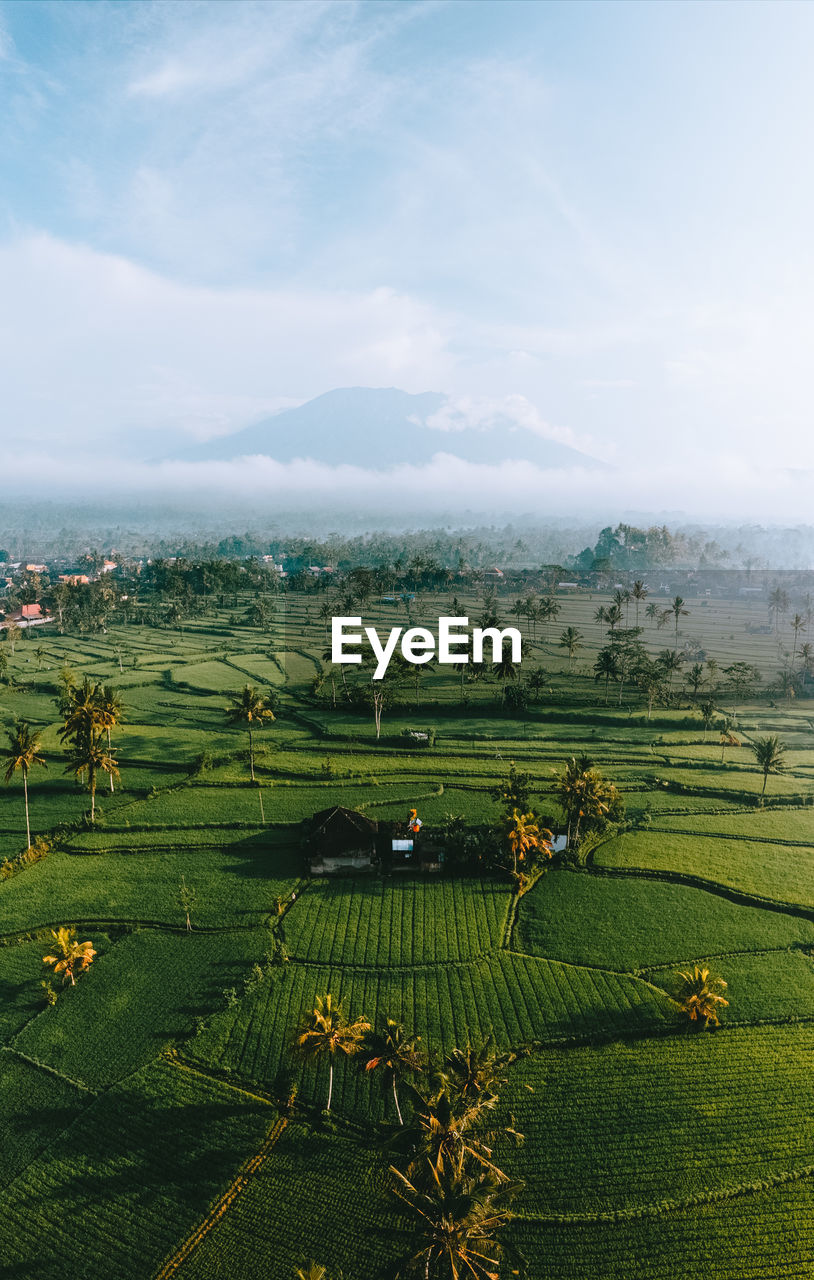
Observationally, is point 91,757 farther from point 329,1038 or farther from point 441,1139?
point 441,1139

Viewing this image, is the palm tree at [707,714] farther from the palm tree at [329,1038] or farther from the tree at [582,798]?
the palm tree at [329,1038]

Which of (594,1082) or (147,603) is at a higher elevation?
(147,603)

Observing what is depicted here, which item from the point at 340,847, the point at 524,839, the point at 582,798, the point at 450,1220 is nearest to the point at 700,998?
the point at 524,839

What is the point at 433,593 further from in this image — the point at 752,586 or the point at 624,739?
the point at 624,739

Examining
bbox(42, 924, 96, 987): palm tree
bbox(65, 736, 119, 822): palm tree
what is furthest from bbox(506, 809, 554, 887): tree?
bbox(65, 736, 119, 822): palm tree

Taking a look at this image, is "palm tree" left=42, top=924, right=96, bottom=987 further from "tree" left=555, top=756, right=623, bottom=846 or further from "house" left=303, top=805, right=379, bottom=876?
"tree" left=555, top=756, right=623, bottom=846

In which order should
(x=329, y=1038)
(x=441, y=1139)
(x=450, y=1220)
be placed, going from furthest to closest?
1. (x=329, y=1038)
2. (x=441, y=1139)
3. (x=450, y=1220)

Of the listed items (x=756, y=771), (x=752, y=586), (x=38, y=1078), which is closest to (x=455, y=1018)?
(x=38, y=1078)
